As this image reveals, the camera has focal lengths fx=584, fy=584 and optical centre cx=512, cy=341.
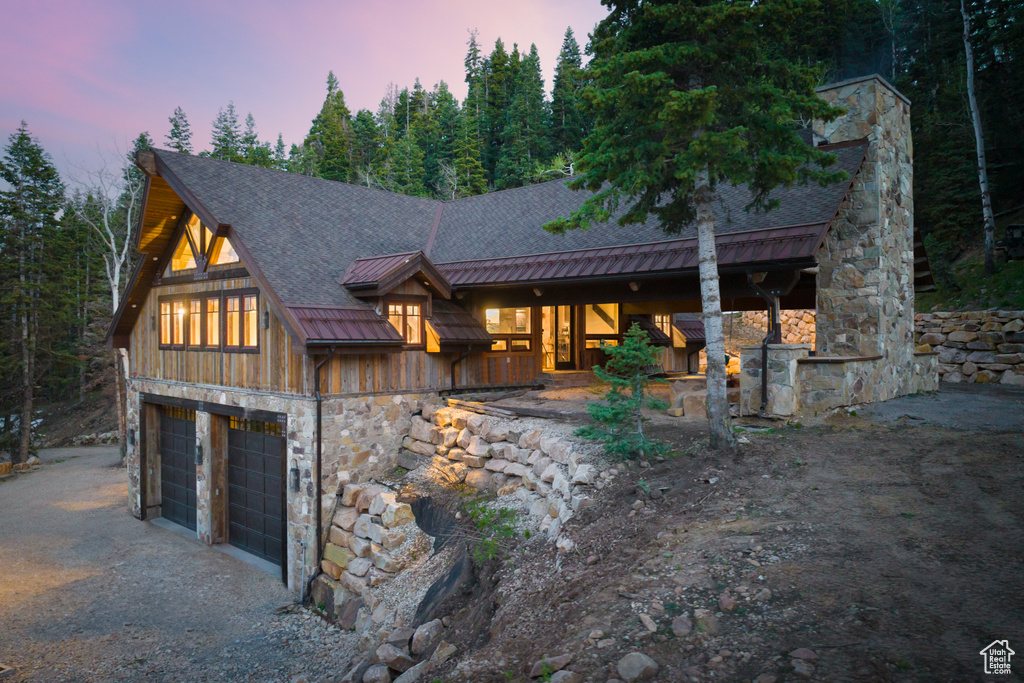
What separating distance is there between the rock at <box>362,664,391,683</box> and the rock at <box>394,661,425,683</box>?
27.9 inches

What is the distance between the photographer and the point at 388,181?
127 ft

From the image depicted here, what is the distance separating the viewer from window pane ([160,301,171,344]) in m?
14.6

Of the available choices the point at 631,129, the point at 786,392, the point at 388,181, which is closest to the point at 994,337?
the point at 786,392

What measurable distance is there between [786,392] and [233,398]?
35.5ft

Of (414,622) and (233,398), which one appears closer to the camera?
(414,622)

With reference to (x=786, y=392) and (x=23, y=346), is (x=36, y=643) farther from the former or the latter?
(x=23, y=346)

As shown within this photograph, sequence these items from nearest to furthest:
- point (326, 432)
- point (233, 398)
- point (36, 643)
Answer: point (36, 643), point (326, 432), point (233, 398)

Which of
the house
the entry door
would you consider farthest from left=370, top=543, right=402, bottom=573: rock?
the entry door

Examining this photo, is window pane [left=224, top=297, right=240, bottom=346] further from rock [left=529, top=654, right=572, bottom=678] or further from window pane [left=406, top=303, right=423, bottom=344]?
rock [left=529, top=654, right=572, bottom=678]

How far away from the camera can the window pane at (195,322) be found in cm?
1343

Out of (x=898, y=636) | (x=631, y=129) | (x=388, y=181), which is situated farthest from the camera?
(x=388, y=181)

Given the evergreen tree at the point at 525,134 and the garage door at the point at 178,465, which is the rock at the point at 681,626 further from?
the evergreen tree at the point at 525,134

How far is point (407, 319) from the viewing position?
12.6 m

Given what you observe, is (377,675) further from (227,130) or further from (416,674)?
(227,130)
